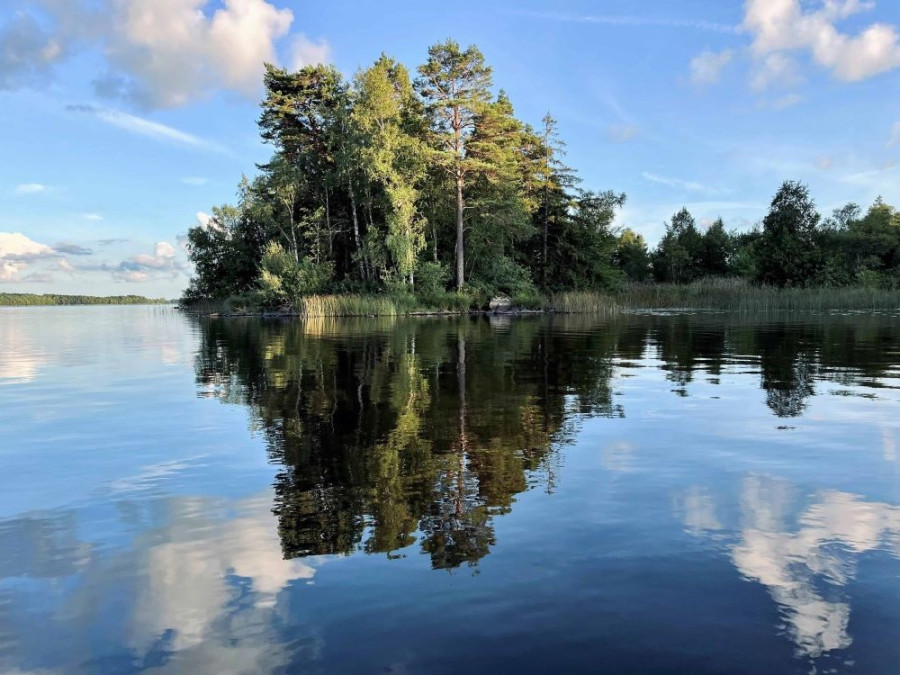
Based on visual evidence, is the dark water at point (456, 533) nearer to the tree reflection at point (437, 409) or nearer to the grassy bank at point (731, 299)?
the tree reflection at point (437, 409)

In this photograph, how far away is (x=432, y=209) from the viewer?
185ft

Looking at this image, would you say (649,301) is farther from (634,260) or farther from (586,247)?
(634,260)

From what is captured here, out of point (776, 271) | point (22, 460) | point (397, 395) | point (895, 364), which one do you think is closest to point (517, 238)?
point (776, 271)

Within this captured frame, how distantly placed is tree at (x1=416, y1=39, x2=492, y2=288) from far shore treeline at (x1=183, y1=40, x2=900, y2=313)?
11 cm

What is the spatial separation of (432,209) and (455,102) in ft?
32.2

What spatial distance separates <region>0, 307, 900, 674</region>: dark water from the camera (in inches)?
136

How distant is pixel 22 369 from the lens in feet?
57.8

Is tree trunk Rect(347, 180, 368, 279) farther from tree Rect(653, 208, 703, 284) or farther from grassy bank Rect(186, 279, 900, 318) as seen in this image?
tree Rect(653, 208, 703, 284)

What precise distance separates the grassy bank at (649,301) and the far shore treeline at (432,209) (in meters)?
0.48

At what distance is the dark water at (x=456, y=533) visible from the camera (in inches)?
136

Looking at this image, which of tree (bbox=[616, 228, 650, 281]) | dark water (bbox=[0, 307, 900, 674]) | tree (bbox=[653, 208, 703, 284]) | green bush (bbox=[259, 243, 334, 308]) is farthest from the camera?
tree (bbox=[616, 228, 650, 281])

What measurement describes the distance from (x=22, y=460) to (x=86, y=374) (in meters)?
9.67

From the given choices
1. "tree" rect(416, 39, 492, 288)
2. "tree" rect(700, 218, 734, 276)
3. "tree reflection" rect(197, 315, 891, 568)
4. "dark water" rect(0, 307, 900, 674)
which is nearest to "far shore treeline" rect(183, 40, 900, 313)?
"tree" rect(416, 39, 492, 288)

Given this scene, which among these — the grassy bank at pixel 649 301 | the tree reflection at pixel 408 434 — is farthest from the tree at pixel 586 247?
the tree reflection at pixel 408 434
